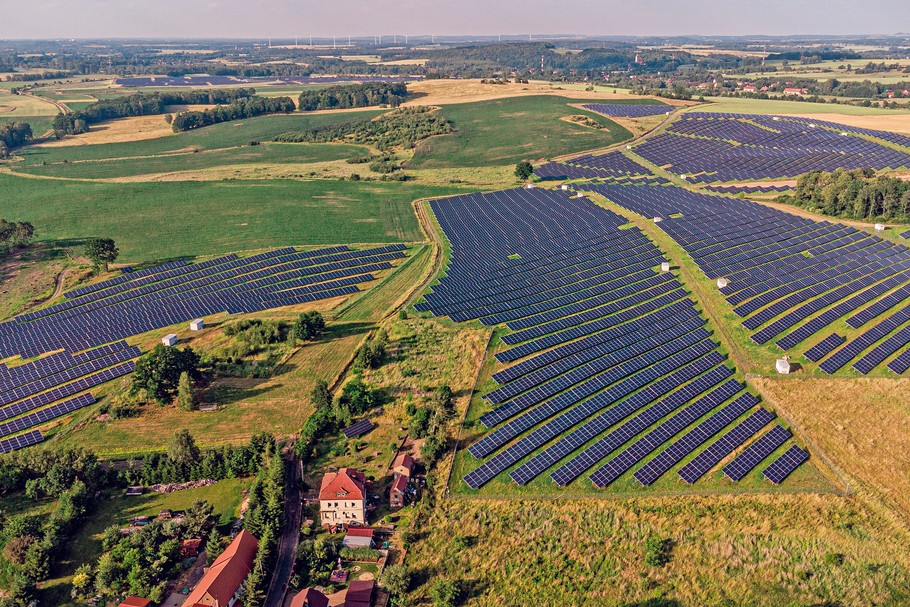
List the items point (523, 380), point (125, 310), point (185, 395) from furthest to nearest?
point (125, 310) < point (523, 380) < point (185, 395)

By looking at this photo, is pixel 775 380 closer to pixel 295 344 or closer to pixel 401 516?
pixel 401 516

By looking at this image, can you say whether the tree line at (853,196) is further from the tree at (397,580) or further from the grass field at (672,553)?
the tree at (397,580)

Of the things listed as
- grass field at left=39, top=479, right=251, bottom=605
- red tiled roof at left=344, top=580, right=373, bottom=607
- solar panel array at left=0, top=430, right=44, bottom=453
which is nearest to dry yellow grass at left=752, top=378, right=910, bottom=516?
red tiled roof at left=344, top=580, right=373, bottom=607

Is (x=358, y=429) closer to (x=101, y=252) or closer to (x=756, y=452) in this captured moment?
(x=756, y=452)

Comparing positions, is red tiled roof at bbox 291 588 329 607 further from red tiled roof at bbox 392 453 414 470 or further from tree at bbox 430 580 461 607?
red tiled roof at bbox 392 453 414 470

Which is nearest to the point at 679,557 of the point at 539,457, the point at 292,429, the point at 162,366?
the point at 539,457

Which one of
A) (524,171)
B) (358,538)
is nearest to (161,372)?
(358,538)
